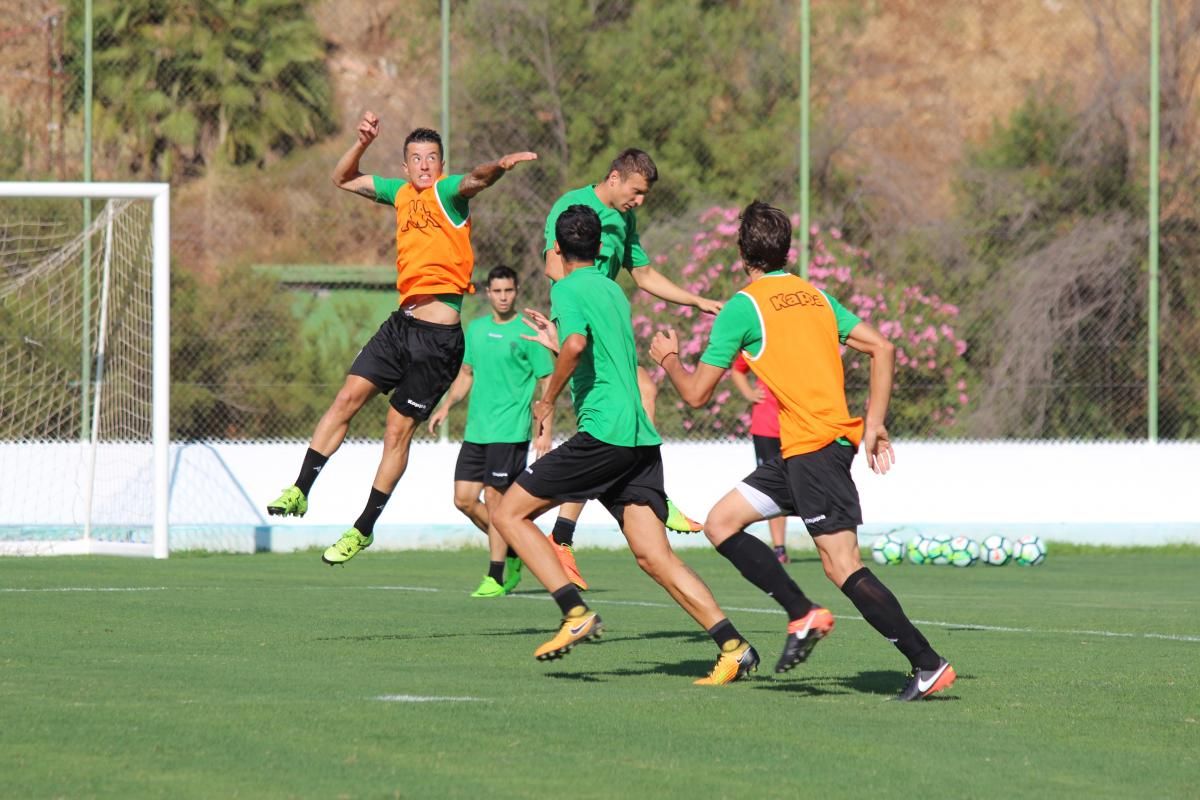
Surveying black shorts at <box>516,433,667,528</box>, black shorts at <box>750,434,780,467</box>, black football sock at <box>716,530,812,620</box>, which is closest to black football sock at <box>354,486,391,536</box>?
black shorts at <box>516,433,667,528</box>

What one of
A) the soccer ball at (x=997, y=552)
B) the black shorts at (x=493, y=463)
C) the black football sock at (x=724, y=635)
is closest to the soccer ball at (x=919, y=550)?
the soccer ball at (x=997, y=552)

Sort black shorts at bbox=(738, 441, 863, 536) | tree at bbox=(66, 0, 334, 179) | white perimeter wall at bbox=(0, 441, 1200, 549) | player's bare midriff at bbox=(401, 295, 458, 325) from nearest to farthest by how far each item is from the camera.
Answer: black shorts at bbox=(738, 441, 863, 536), player's bare midriff at bbox=(401, 295, 458, 325), white perimeter wall at bbox=(0, 441, 1200, 549), tree at bbox=(66, 0, 334, 179)

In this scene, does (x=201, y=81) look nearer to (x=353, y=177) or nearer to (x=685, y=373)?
(x=353, y=177)

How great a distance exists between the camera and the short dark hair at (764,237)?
26.0 ft

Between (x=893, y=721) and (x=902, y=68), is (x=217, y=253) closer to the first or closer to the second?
(x=893, y=721)

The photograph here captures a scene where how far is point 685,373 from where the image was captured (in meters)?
7.79

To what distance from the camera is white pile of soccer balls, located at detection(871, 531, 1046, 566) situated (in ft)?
59.8

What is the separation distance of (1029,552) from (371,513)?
31.5 feet

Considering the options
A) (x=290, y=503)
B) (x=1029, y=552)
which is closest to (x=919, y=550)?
(x=1029, y=552)

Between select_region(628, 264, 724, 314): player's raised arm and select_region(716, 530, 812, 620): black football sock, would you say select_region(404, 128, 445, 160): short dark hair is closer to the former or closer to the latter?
select_region(628, 264, 724, 314): player's raised arm

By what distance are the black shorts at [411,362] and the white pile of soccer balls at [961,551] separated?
8.85 metres

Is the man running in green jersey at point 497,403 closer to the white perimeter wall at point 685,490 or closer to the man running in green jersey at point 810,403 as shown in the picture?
the white perimeter wall at point 685,490

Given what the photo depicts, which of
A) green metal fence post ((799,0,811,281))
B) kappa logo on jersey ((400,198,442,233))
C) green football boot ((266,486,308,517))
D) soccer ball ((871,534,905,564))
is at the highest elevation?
green metal fence post ((799,0,811,281))

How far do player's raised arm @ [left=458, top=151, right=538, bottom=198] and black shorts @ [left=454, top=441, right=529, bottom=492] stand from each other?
3842 millimetres
